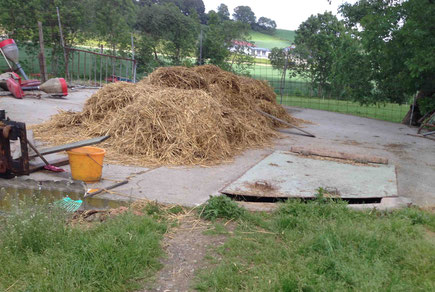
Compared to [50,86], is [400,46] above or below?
above

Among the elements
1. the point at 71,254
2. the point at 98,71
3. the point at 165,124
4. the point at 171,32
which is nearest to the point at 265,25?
the point at 171,32

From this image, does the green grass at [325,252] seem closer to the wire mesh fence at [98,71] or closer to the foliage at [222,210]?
the foliage at [222,210]

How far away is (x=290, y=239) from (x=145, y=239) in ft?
4.19

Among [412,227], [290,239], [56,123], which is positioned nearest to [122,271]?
[290,239]

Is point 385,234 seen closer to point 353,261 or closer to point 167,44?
point 353,261

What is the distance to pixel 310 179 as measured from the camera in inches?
211

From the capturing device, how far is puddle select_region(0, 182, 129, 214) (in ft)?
13.9

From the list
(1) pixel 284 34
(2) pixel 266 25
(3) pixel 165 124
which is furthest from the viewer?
(2) pixel 266 25

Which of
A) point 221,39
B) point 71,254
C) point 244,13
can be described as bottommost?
point 71,254

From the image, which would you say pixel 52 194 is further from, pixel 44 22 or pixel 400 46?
pixel 44 22

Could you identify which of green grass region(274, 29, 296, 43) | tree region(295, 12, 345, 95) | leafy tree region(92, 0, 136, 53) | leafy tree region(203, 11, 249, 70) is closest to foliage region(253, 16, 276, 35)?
green grass region(274, 29, 296, 43)

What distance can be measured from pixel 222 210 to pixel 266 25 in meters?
69.5

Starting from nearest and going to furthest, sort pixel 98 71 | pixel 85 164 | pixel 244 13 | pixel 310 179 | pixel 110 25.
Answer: pixel 85 164 < pixel 310 179 < pixel 98 71 < pixel 110 25 < pixel 244 13

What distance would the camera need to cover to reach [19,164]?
4.57 metres
